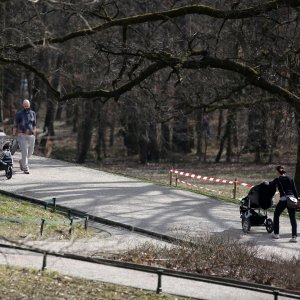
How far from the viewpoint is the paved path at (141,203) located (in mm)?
17969

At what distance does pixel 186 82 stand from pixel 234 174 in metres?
6.82

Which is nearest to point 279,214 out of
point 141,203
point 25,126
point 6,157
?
point 141,203

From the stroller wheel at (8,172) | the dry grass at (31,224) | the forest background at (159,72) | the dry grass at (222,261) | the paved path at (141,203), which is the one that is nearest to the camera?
the dry grass at (222,261)

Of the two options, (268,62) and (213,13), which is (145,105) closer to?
(268,62)

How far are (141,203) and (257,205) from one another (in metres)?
4.15

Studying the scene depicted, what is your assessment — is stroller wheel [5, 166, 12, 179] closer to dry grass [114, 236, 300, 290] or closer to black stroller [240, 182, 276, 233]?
black stroller [240, 182, 276, 233]

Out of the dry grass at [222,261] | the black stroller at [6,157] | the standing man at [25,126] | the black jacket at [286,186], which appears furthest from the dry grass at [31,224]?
the black jacket at [286,186]

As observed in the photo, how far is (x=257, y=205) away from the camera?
18.0m

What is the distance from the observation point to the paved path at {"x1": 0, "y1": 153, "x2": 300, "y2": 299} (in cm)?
1797

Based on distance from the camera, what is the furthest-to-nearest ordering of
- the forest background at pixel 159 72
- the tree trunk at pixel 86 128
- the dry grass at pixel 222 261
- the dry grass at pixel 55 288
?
the tree trunk at pixel 86 128 → the forest background at pixel 159 72 → the dry grass at pixel 222 261 → the dry grass at pixel 55 288

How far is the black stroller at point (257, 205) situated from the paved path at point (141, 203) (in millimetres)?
245

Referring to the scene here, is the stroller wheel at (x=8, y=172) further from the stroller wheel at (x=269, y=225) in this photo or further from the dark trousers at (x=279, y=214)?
Result: the dark trousers at (x=279, y=214)

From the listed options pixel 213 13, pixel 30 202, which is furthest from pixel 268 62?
pixel 30 202

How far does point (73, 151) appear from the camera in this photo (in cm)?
5319
